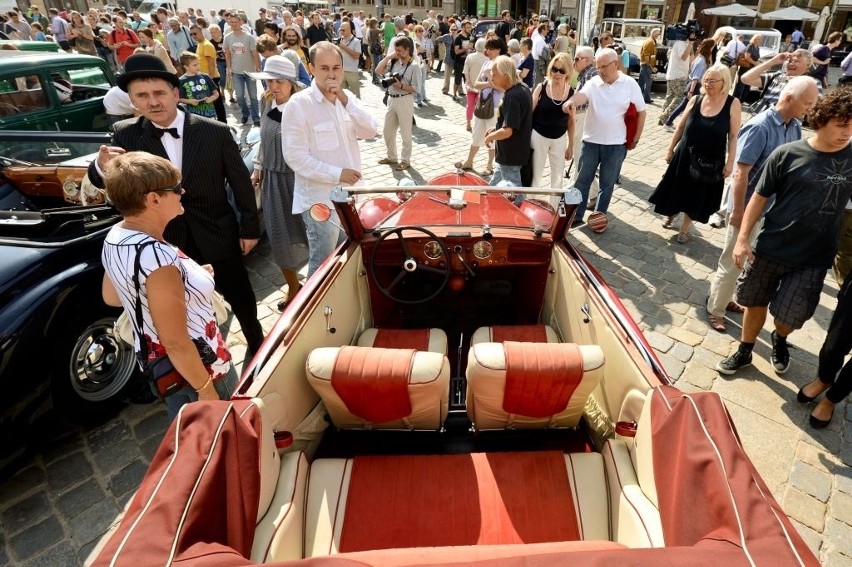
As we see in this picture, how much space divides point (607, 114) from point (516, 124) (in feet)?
3.19

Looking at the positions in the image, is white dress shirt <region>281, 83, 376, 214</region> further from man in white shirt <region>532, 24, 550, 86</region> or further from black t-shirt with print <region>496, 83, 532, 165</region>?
man in white shirt <region>532, 24, 550, 86</region>

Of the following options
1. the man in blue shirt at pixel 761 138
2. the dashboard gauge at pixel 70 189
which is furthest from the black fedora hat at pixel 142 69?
the man in blue shirt at pixel 761 138

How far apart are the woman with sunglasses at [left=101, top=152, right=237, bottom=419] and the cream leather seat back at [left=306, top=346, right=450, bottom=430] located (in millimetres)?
581

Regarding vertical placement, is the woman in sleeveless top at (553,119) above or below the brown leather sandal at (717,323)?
above

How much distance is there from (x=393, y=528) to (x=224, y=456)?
800 mm

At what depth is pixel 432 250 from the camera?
10.6 ft

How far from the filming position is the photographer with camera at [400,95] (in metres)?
7.18

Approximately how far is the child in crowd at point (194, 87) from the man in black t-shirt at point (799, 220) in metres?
7.27

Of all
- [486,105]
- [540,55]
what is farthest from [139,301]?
[540,55]

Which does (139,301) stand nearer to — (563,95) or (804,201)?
(804,201)

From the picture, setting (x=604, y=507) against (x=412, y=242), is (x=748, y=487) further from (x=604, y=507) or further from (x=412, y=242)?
(x=412, y=242)

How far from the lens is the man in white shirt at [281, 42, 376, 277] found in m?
3.57

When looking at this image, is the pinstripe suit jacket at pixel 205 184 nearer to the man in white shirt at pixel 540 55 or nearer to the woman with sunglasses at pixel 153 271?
the woman with sunglasses at pixel 153 271

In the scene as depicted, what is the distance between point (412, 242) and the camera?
10.5 feet
